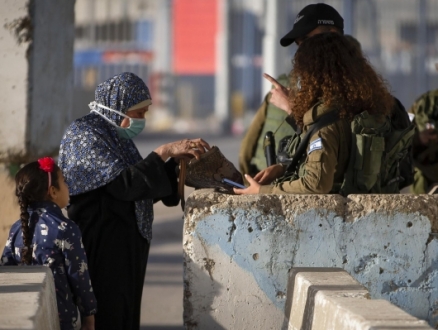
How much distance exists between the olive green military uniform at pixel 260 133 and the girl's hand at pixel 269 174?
2.63 feet

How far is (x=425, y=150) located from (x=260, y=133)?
115cm

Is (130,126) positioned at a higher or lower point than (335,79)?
lower

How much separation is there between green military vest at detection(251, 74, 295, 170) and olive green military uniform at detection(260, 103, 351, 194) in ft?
3.16

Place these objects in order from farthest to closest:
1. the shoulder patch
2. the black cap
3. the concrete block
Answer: the black cap, the shoulder patch, the concrete block

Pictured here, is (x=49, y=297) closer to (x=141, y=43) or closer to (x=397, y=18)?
(x=397, y=18)

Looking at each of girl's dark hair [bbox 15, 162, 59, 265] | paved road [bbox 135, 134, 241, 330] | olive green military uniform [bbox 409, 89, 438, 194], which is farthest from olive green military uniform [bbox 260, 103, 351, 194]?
paved road [bbox 135, 134, 241, 330]

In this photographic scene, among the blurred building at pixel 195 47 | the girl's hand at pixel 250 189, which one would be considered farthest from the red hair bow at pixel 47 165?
the blurred building at pixel 195 47

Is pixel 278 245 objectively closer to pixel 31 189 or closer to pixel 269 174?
pixel 269 174

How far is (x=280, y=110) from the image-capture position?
5.74 m

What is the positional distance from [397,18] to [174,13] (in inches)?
310

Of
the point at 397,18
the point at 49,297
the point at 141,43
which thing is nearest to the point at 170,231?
the point at 49,297

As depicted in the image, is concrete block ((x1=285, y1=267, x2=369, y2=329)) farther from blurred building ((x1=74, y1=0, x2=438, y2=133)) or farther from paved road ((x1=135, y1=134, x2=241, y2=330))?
blurred building ((x1=74, y1=0, x2=438, y2=133))

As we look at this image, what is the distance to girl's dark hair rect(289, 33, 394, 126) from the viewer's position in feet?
15.0

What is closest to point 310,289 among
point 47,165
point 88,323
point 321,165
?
point 321,165
